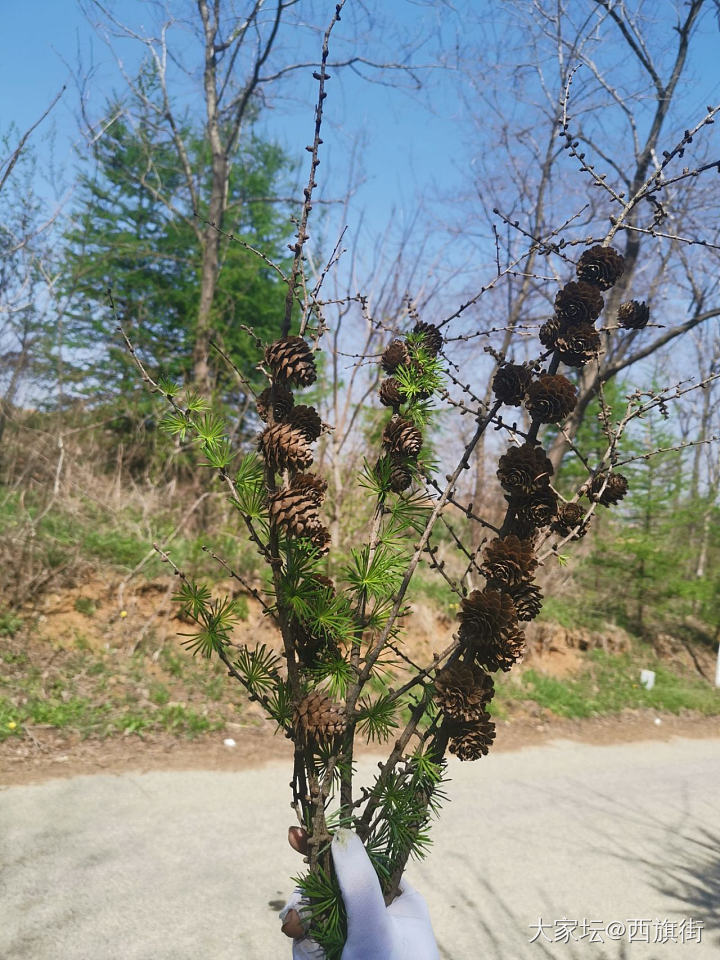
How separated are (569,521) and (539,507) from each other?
0.13m

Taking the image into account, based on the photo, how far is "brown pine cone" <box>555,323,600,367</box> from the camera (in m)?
1.43

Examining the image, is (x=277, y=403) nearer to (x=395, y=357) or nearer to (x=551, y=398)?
(x=395, y=357)

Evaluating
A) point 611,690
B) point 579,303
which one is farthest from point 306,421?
point 611,690

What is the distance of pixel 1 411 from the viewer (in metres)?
8.13

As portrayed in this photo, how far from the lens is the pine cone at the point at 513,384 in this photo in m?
1.44

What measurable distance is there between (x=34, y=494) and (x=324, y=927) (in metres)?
7.84

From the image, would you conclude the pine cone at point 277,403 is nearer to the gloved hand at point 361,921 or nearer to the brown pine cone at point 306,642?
the brown pine cone at point 306,642

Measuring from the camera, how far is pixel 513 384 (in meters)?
1.45

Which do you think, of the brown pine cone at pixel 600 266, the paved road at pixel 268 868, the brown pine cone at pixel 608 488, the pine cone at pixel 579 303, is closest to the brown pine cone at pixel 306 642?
the brown pine cone at pixel 608 488

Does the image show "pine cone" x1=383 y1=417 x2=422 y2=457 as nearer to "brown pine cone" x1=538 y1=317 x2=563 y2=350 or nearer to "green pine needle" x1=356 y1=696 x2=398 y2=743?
"brown pine cone" x1=538 y1=317 x2=563 y2=350

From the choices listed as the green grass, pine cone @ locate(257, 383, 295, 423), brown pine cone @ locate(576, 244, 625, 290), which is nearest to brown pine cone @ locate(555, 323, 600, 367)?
brown pine cone @ locate(576, 244, 625, 290)

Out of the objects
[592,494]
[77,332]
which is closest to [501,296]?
[77,332]

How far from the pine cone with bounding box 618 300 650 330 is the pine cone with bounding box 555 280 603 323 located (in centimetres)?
11

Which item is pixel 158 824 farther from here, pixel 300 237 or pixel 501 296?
pixel 501 296
